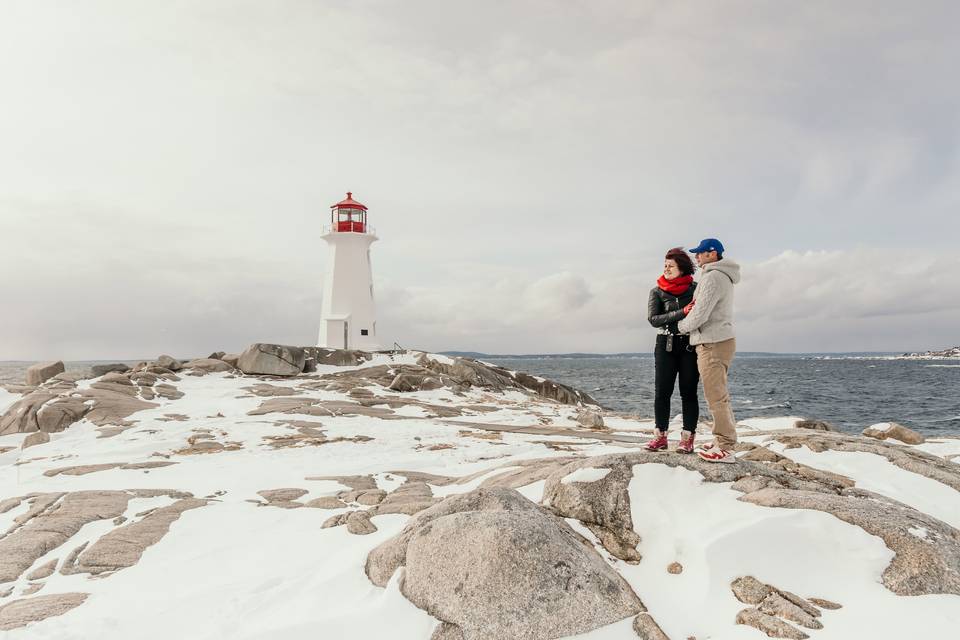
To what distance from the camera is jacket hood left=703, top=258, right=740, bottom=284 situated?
5977 millimetres

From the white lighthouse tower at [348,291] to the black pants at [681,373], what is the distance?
1179 inches

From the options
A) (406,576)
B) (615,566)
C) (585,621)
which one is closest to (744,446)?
(615,566)

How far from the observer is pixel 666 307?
21.4ft

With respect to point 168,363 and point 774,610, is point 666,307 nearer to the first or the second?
point 774,610

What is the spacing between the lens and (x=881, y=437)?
13.6 m

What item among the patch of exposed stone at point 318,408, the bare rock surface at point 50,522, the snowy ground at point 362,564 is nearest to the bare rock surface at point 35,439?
the patch of exposed stone at point 318,408

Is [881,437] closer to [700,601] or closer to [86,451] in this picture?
[700,601]

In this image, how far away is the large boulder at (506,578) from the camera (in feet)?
12.3

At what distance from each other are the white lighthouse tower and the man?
100 ft

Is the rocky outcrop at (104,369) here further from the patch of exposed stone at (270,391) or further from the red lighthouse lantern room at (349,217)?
the red lighthouse lantern room at (349,217)

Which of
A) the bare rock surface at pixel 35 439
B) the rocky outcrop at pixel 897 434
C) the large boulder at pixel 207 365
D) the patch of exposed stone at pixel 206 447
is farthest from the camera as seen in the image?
the large boulder at pixel 207 365

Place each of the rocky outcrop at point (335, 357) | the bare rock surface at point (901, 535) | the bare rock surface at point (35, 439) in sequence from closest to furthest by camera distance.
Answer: the bare rock surface at point (901, 535) → the bare rock surface at point (35, 439) → the rocky outcrop at point (335, 357)

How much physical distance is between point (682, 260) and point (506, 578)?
14.9 feet

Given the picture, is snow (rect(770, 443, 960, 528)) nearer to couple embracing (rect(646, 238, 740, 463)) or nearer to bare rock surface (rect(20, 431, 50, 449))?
couple embracing (rect(646, 238, 740, 463))
